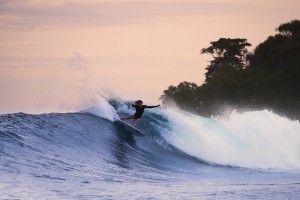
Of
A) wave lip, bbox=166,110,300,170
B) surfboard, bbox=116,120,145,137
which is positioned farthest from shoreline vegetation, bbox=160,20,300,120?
surfboard, bbox=116,120,145,137

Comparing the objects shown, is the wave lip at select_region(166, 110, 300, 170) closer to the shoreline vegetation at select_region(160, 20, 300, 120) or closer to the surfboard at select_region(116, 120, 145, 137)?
the surfboard at select_region(116, 120, 145, 137)

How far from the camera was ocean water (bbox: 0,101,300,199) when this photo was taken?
13195 mm

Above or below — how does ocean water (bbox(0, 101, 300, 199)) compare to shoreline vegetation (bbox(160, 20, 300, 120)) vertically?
below

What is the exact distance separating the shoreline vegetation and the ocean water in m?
37.8

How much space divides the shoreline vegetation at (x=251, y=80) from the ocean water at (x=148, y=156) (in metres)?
37.8

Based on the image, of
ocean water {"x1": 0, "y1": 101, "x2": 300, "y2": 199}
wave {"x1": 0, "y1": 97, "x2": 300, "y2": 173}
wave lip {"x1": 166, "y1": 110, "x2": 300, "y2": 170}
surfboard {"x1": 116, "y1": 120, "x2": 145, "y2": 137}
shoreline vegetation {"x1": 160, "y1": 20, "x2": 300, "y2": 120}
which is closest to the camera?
ocean water {"x1": 0, "y1": 101, "x2": 300, "y2": 199}

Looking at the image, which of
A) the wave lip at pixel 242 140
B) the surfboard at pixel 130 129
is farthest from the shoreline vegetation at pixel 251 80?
the surfboard at pixel 130 129

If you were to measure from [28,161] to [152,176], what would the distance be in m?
3.15

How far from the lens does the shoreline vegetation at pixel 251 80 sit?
6981 cm

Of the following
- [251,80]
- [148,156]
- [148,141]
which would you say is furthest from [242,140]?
[251,80]

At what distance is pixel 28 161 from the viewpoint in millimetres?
15047

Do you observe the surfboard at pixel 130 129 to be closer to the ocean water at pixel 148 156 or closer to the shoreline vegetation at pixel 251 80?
the ocean water at pixel 148 156

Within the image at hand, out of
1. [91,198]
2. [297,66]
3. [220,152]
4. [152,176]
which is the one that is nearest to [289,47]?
[297,66]

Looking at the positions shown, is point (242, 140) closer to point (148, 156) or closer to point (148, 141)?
point (148, 141)
